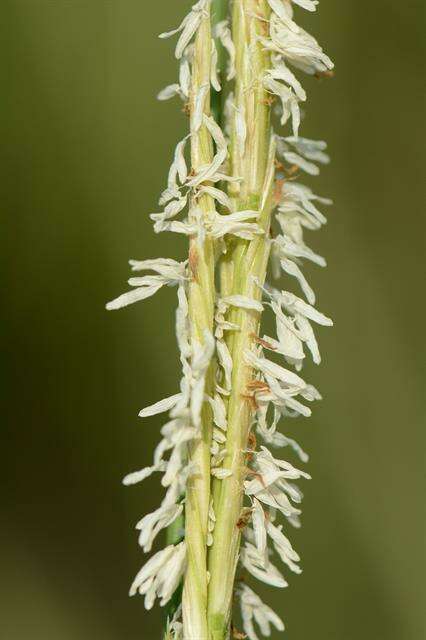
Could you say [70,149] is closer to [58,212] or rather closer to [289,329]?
[58,212]

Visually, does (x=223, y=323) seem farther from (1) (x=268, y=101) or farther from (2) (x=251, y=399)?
(1) (x=268, y=101)

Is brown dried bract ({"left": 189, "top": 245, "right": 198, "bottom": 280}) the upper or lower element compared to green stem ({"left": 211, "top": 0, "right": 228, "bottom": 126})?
lower

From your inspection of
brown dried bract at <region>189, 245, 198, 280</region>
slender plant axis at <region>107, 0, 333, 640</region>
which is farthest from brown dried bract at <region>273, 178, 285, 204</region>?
brown dried bract at <region>189, 245, 198, 280</region>

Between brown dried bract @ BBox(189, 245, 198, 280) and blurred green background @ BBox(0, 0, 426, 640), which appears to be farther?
blurred green background @ BBox(0, 0, 426, 640)

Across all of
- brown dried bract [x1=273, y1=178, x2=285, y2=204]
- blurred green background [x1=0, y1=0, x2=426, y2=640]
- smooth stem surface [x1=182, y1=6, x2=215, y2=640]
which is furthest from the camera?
blurred green background [x1=0, y1=0, x2=426, y2=640]

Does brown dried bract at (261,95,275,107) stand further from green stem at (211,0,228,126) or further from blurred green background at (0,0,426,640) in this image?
blurred green background at (0,0,426,640)

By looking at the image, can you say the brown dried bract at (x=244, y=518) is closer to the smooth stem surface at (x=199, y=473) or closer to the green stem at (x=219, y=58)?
the smooth stem surface at (x=199, y=473)

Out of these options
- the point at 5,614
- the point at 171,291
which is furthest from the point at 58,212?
the point at 5,614

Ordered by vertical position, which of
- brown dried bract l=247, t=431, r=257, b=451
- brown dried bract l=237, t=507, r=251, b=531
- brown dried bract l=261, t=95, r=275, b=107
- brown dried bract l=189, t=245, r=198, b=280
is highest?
brown dried bract l=261, t=95, r=275, b=107
